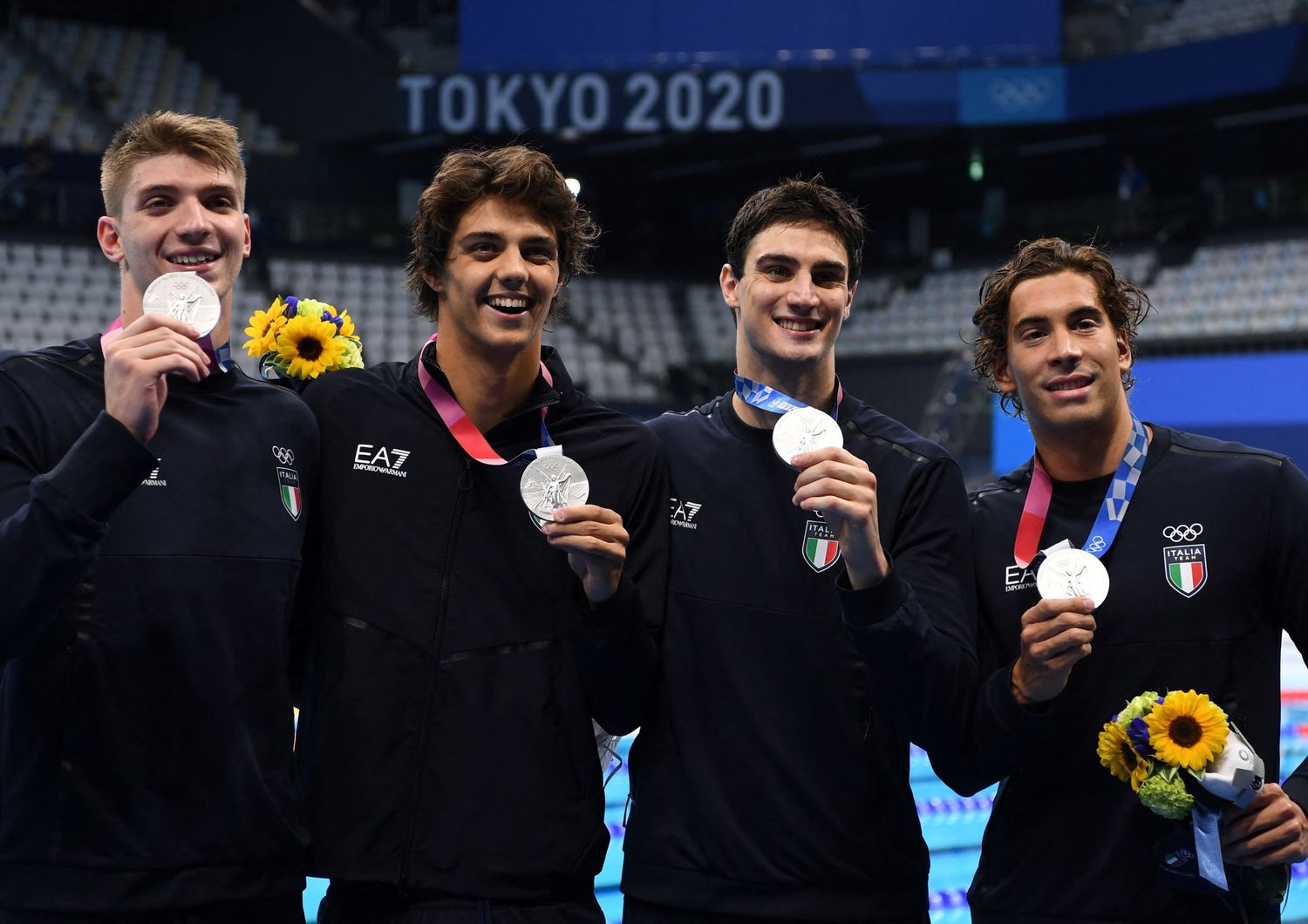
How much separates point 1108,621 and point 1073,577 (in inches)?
8.0

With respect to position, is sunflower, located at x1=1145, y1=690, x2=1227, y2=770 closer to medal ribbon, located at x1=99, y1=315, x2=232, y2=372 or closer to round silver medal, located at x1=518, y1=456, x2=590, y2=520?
round silver medal, located at x1=518, y1=456, x2=590, y2=520

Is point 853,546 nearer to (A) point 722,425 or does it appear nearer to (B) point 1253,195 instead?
(A) point 722,425

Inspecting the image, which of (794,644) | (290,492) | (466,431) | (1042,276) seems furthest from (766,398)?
(290,492)

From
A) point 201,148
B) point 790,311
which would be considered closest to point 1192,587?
point 790,311

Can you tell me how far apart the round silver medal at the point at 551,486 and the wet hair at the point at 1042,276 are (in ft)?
3.36

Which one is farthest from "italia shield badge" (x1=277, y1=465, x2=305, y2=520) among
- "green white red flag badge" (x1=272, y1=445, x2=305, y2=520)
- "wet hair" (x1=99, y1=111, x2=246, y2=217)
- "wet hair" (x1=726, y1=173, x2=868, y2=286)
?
"wet hair" (x1=726, y1=173, x2=868, y2=286)

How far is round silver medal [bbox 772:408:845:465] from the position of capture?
2541 millimetres

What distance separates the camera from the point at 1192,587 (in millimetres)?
2721

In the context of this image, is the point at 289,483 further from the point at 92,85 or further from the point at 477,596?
the point at 92,85

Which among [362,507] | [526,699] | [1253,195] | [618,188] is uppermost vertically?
[618,188]

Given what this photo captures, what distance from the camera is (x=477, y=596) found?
2584 millimetres

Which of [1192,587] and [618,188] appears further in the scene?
[618,188]

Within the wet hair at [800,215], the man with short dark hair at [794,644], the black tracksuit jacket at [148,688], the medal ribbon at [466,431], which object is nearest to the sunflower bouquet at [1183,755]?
the man with short dark hair at [794,644]

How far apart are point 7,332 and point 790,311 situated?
14638 millimetres
